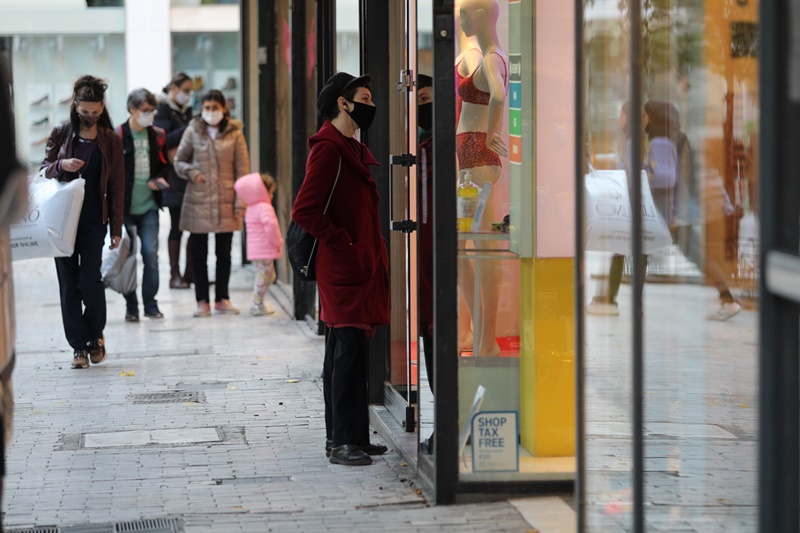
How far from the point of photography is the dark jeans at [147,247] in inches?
459

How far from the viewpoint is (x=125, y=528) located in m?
5.24

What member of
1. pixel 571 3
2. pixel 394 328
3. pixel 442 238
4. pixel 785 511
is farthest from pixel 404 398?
pixel 785 511

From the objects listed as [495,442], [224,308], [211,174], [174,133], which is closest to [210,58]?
[174,133]

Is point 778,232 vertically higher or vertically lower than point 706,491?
higher

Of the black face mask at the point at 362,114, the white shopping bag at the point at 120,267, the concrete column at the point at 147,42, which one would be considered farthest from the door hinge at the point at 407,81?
the concrete column at the point at 147,42

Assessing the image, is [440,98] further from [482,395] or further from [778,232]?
[778,232]

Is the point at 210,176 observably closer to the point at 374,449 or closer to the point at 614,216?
the point at 374,449

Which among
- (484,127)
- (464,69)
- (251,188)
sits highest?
(464,69)

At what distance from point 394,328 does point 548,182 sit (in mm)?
1961

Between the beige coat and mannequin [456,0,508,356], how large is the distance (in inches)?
247

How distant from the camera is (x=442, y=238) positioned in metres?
5.43

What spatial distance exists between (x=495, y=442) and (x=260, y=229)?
6.54m

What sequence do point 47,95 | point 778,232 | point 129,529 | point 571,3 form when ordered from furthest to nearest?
point 47,95 → point 571,3 → point 129,529 → point 778,232

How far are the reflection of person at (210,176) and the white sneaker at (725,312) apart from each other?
7.59 meters
